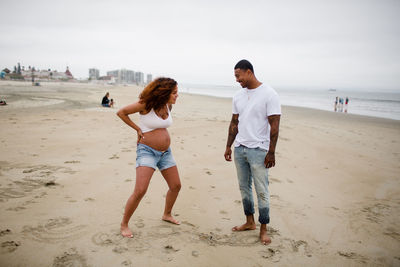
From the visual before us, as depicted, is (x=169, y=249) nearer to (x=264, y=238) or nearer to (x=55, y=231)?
(x=264, y=238)

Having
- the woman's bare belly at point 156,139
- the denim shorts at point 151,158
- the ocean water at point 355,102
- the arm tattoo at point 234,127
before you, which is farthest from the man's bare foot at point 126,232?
the ocean water at point 355,102

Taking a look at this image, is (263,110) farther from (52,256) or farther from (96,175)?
(96,175)

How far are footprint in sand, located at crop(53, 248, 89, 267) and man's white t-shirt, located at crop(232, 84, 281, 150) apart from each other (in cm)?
216

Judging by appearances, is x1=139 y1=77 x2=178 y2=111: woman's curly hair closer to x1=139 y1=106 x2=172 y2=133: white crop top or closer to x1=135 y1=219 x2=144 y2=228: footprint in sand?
x1=139 y1=106 x2=172 y2=133: white crop top

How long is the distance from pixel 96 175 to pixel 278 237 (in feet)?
11.5

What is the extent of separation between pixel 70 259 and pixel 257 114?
2.56 meters

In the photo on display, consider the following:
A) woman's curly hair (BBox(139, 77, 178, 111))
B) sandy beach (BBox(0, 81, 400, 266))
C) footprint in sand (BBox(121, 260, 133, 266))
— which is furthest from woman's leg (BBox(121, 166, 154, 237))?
woman's curly hair (BBox(139, 77, 178, 111))

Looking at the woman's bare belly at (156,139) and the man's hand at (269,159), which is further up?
the woman's bare belly at (156,139)

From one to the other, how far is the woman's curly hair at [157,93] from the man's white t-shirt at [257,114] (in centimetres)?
95

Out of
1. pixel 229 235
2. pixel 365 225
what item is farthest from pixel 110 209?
pixel 365 225

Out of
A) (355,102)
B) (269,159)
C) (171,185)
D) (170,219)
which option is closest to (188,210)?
(170,219)

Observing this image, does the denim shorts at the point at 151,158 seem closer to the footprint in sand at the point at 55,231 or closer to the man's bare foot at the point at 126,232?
the man's bare foot at the point at 126,232

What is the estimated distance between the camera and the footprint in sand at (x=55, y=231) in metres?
2.90

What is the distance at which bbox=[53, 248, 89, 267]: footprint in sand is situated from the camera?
2.53 meters
